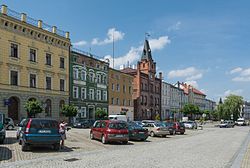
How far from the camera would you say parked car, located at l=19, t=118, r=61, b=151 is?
1680 centimetres

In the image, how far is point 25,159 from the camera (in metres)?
14.3

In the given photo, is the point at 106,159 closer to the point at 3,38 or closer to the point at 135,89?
the point at 3,38

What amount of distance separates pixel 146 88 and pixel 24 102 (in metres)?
46.0

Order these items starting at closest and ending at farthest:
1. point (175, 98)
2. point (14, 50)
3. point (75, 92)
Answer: point (14, 50) → point (75, 92) → point (175, 98)

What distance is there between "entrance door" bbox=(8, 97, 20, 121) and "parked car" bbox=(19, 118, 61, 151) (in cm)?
2716

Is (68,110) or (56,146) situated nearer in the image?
(56,146)

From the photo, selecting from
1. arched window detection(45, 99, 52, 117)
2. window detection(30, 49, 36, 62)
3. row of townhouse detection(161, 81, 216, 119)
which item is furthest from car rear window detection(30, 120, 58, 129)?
row of townhouse detection(161, 81, 216, 119)

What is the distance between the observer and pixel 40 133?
17.0 metres

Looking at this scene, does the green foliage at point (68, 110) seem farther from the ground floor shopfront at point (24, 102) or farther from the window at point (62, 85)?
the window at point (62, 85)

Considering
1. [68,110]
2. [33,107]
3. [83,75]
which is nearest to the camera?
[33,107]

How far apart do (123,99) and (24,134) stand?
5623cm

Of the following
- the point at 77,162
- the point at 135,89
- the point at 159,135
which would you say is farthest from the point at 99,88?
the point at 77,162

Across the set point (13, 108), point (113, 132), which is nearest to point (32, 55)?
point (13, 108)

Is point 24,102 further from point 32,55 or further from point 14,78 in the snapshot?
point 32,55
